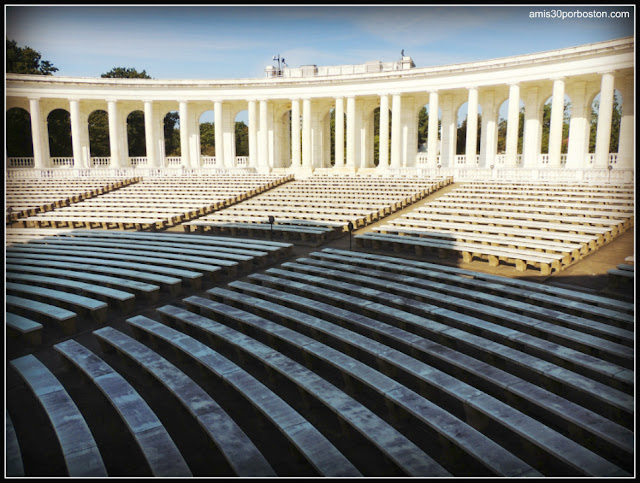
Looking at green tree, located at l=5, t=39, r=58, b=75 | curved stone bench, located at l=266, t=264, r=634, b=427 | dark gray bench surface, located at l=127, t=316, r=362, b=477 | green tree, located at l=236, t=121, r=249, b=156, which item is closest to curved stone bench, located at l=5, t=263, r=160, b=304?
dark gray bench surface, located at l=127, t=316, r=362, b=477

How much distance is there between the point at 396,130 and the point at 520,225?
24.7 meters

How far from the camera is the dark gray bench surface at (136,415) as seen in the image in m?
4.84

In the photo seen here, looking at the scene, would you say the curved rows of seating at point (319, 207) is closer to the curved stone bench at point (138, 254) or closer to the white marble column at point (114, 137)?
the curved stone bench at point (138, 254)

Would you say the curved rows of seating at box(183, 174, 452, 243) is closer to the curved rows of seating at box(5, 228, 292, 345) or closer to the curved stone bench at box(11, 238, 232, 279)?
the curved rows of seating at box(5, 228, 292, 345)

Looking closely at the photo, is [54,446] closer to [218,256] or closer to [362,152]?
[218,256]

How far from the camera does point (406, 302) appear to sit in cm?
980

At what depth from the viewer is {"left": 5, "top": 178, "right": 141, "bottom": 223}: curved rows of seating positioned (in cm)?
2930

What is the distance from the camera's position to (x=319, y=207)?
2548 centimetres

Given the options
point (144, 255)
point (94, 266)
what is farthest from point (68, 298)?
point (144, 255)

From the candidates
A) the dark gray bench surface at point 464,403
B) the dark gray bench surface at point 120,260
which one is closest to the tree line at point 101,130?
the dark gray bench surface at point 120,260

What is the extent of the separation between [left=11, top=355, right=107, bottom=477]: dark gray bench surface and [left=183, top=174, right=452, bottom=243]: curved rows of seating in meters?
10.6

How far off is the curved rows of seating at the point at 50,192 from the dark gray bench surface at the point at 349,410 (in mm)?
24528

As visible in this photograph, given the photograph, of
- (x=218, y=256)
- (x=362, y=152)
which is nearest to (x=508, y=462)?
(x=218, y=256)

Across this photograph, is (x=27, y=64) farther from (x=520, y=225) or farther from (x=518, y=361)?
A: (x=518, y=361)
